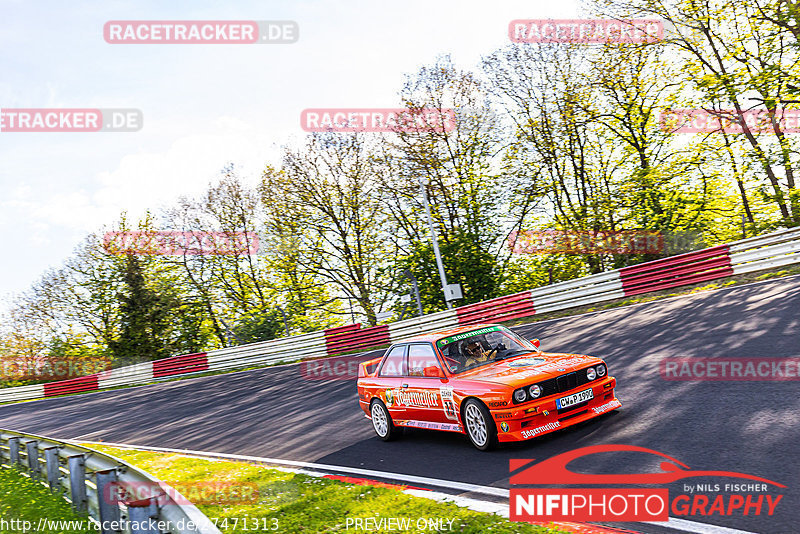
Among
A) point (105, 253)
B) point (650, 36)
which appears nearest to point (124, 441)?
point (650, 36)

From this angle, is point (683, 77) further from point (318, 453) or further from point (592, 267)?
point (318, 453)

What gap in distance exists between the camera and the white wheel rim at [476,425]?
7.33 m

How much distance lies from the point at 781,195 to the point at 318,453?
65.9 feet

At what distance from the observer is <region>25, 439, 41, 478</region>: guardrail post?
27.9 ft

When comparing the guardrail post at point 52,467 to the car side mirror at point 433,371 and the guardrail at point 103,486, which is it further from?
the car side mirror at point 433,371

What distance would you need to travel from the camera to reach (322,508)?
614 cm

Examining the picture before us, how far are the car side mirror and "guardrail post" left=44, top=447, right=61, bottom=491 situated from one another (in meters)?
4.59

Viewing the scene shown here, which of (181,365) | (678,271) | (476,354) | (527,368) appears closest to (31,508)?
(476,354)

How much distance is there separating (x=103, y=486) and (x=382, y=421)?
454 centimetres

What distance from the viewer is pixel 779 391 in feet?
23.1

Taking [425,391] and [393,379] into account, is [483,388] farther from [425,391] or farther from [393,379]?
[393,379]

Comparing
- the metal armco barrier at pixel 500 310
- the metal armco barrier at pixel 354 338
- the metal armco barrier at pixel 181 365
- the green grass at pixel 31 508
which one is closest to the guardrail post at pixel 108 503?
the green grass at pixel 31 508

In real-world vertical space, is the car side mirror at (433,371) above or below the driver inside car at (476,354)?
below

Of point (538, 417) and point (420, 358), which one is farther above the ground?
point (420, 358)
